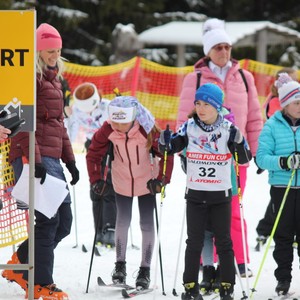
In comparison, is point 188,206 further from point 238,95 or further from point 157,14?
point 157,14

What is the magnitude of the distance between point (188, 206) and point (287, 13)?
2669 cm

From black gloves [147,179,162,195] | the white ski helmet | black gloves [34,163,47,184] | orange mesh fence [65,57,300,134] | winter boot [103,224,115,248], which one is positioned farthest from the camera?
orange mesh fence [65,57,300,134]

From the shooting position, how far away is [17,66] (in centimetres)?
536

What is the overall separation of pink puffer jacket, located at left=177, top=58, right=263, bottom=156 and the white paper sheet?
4.79 feet

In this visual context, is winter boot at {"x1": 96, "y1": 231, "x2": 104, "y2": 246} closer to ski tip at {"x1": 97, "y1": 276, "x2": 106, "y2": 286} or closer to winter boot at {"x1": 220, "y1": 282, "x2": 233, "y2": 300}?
ski tip at {"x1": 97, "y1": 276, "x2": 106, "y2": 286}

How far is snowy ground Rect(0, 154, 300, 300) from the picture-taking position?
255 inches

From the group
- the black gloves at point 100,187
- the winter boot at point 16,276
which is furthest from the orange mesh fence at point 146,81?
the winter boot at point 16,276

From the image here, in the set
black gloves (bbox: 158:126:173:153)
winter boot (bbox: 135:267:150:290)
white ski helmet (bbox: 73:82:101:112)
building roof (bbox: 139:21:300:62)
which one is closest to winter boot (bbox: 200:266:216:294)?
winter boot (bbox: 135:267:150:290)

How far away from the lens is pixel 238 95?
23.4ft

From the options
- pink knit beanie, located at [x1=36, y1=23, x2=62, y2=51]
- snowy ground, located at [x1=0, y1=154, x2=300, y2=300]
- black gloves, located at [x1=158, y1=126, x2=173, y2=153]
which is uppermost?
pink knit beanie, located at [x1=36, y1=23, x2=62, y2=51]

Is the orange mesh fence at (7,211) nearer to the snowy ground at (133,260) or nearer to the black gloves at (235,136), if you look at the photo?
the snowy ground at (133,260)

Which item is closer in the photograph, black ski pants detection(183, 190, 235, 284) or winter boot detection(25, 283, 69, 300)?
winter boot detection(25, 283, 69, 300)

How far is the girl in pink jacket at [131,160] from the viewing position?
660 centimetres

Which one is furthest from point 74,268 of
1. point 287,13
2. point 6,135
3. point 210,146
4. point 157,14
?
point 287,13
